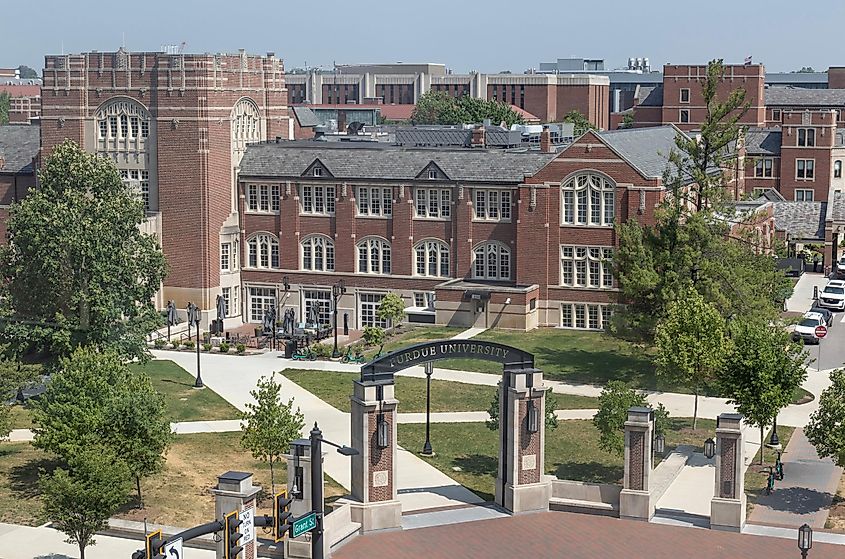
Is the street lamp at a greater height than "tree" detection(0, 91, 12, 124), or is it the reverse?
"tree" detection(0, 91, 12, 124)

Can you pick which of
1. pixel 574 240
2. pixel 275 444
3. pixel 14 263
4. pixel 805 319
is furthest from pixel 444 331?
pixel 275 444

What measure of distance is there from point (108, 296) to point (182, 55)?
81.5 feet

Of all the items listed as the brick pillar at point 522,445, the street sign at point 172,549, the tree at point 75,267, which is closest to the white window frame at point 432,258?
the tree at point 75,267

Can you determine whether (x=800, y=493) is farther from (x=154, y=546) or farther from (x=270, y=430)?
(x=154, y=546)

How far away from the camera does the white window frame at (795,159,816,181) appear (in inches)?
4419

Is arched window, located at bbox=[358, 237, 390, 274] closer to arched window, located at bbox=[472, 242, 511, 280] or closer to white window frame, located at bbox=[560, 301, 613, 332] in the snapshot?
arched window, located at bbox=[472, 242, 511, 280]

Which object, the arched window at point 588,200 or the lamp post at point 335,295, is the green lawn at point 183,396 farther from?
the arched window at point 588,200

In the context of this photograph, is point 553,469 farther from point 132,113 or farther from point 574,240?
point 132,113

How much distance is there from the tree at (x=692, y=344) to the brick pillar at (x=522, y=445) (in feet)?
35.9

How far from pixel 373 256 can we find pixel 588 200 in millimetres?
13348

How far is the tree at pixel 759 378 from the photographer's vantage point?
45.4m

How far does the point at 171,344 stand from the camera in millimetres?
71438

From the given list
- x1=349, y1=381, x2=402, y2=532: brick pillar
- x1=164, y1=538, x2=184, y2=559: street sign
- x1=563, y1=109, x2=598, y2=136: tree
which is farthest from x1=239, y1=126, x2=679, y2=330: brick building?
x1=563, y1=109, x2=598, y2=136: tree

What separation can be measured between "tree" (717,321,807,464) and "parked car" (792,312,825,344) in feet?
82.5
